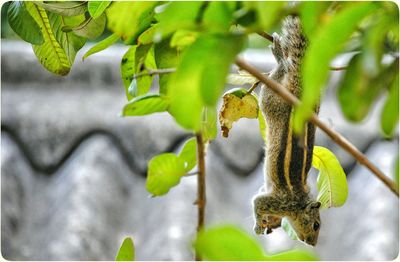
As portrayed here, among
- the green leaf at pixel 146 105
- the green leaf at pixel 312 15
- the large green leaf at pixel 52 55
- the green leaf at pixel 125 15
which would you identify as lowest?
the large green leaf at pixel 52 55

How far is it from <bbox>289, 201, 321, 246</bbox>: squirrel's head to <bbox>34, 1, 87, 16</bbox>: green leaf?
51cm

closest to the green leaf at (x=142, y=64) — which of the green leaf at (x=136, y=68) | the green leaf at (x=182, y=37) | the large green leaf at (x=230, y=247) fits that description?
the green leaf at (x=136, y=68)

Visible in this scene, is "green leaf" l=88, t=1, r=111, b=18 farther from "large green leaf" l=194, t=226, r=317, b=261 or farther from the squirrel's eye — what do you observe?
the squirrel's eye

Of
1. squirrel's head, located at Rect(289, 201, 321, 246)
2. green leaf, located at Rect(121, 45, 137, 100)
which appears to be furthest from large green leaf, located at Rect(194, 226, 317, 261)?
squirrel's head, located at Rect(289, 201, 321, 246)

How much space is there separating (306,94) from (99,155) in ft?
6.18

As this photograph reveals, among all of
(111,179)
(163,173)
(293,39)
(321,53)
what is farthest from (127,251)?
(111,179)

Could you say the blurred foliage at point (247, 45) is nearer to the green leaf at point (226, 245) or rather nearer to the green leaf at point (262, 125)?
→ the green leaf at point (226, 245)

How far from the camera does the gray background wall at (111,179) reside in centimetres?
195

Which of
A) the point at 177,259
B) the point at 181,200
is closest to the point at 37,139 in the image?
the point at 181,200

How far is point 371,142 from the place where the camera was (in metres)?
2.30

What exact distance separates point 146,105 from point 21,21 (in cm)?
22

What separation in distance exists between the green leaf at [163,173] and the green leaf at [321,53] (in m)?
0.20

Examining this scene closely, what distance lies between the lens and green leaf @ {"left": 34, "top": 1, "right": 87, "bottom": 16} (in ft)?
2.26

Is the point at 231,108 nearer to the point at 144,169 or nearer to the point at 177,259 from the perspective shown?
the point at 177,259
